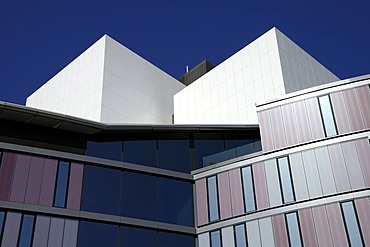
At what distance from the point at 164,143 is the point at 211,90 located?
10026 millimetres

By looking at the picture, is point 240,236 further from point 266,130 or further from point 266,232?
point 266,130

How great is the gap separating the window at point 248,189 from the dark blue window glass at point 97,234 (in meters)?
7.63

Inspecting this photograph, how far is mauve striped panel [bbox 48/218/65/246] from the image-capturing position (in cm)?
2492

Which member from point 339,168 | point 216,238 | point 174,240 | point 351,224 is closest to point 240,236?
point 216,238

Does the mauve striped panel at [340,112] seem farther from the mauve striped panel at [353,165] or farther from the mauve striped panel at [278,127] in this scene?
the mauve striped panel at [278,127]

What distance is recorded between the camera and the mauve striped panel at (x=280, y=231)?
2559 cm

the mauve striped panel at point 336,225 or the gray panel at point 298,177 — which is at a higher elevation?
the gray panel at point 298,177

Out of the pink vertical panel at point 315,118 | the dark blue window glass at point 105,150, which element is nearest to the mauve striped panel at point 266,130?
the pink vertical panel at point 315,118

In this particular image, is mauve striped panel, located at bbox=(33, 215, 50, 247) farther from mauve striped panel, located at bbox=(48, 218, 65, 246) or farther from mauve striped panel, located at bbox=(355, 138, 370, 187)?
mauve striped panel, located at bbox=(355, 138, 370, 187)

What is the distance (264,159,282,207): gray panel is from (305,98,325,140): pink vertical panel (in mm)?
2854

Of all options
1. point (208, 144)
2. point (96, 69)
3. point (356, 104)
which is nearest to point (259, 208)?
point (208, 144)

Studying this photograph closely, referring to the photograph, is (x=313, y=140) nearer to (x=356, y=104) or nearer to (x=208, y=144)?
(x=356, y=104)

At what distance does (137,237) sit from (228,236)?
5.22m

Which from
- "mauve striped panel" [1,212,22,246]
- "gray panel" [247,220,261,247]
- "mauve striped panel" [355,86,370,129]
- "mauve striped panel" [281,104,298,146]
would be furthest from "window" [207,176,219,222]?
"mauve striped panel" [1,212,22,246]
